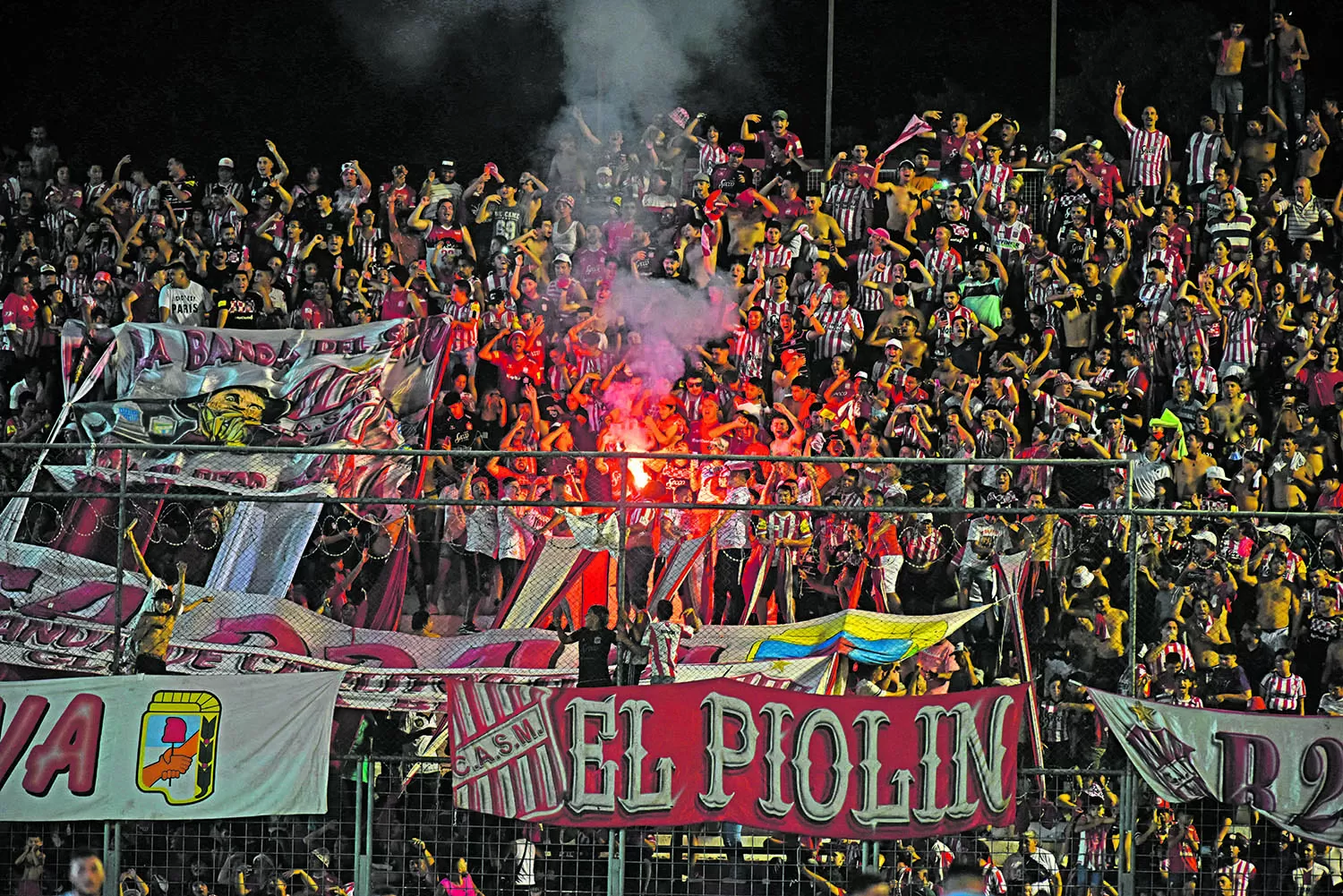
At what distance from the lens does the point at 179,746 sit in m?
8.03

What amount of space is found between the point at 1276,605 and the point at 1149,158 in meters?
5.59

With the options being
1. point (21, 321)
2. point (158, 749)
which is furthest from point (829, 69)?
point (158, 749)

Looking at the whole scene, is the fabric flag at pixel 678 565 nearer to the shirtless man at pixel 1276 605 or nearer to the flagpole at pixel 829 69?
the shirtless man at pixel 1276 605

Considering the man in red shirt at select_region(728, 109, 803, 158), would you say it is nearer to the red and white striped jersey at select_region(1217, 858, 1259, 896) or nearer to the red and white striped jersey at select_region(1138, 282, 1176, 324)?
the red and white striped jersey at select_region(1138, 282, 1176, 324)

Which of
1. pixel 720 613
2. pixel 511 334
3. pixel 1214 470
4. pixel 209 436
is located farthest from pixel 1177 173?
pixel 209 436

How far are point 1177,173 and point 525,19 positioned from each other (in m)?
7.45

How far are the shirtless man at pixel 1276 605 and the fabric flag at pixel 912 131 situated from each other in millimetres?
6634

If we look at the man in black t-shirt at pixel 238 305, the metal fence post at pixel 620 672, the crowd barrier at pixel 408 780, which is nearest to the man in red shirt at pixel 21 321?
the man in black t-shirt at pixel 238 305

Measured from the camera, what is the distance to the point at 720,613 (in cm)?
956

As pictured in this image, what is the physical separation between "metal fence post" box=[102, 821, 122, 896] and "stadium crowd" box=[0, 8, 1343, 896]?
2.37 metres

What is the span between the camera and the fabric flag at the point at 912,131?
644 inches

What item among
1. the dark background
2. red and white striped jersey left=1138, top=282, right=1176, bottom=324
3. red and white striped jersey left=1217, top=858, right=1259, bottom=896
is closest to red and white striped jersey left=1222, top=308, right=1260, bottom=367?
red and white striped jersey left=1138, top=282, right=1176, bottom=324

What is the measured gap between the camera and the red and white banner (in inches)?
316

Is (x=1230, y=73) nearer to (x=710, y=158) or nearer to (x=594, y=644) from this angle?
(x=710, y=158)
